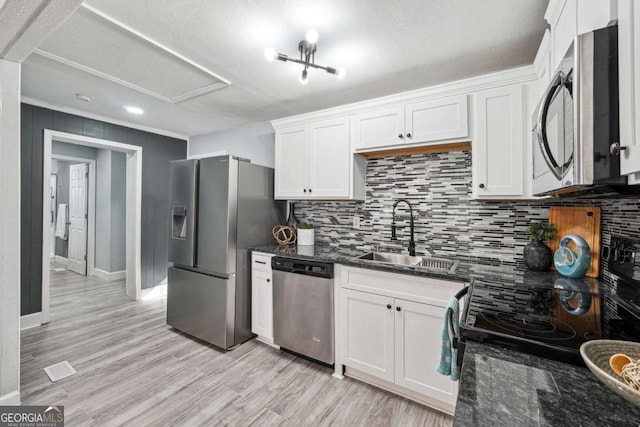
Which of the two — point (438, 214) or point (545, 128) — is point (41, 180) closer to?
point (438, 214)

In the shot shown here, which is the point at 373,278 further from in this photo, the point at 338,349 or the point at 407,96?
the point at 407,96

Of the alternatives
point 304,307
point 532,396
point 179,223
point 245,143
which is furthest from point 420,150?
point 179,223

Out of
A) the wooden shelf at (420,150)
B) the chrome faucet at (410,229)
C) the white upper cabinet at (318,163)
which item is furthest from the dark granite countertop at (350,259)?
the wooden shelf at (420,150)

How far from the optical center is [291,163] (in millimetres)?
2879

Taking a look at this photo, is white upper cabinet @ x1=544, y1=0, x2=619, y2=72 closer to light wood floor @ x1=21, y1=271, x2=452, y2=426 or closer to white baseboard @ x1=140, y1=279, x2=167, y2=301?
light wood floor @ x1=21, y1=271, x2=452, y2=426

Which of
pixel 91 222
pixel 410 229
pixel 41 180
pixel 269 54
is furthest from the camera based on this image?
pixel 91 222

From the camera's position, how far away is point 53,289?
13.9ft

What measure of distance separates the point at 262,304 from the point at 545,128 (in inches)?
95.2

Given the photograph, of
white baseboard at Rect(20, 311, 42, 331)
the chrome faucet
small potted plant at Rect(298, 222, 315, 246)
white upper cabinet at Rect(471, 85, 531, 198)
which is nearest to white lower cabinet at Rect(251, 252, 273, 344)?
small potted plant at Rect(298, 222, 315, 246)

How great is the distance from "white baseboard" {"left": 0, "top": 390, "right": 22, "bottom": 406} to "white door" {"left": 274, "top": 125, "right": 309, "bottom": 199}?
228 centimetres

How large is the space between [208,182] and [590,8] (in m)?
2.63

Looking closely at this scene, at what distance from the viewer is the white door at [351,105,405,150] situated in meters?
2.29

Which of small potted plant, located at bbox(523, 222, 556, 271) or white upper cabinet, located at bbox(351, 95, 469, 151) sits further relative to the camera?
white upper cabinet, located at bbox(351, 95, 469, 151)

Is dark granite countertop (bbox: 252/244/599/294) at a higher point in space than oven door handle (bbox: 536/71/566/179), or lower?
lower
